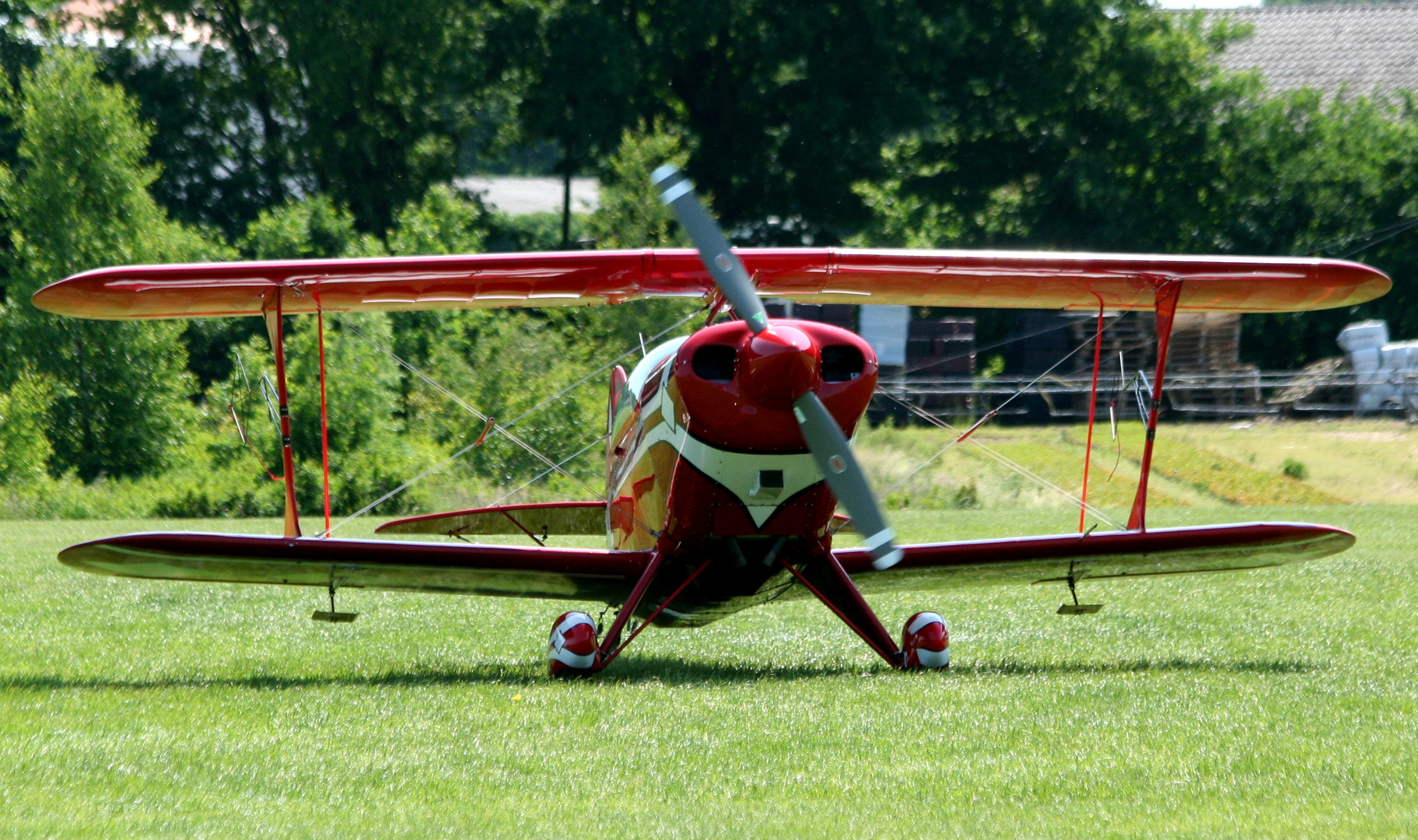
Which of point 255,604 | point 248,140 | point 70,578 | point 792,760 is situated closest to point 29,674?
point 255,604

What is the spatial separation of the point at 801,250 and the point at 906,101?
104 ft

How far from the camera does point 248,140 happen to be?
42.0 metres

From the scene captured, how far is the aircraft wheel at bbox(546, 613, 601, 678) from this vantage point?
25.9ft

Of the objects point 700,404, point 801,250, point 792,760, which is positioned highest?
point 801,250

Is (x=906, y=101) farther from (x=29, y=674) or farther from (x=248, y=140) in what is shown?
(x=29, y=674)

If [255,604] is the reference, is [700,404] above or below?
above

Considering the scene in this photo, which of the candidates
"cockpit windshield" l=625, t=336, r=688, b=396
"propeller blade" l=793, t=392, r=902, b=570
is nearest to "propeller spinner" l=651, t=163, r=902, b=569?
"propeller blade" l=793, t=392, r=902, b=570

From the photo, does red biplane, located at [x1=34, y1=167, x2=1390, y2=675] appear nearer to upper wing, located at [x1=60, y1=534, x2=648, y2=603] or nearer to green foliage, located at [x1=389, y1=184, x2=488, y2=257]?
upper wing, located at [x1=60, y1=534, x2=648, y2=603]

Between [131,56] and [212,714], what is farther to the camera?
[131,56]

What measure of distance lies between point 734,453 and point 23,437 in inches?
835

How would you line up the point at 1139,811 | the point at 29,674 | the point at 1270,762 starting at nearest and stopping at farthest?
the point at 1139,811
the point at 1270,762
the point at 29,674

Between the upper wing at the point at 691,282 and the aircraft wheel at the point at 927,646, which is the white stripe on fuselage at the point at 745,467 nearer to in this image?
the upper wing at the point at 691,282

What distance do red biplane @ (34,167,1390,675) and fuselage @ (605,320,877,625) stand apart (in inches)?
0.5

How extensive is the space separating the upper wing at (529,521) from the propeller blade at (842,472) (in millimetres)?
4183
